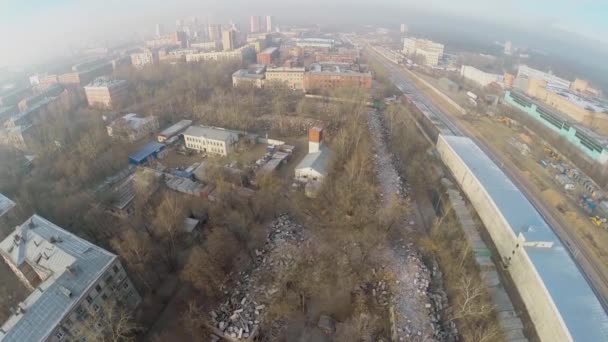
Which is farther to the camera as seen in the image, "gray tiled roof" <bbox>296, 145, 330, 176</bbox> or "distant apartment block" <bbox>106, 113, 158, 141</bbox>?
"distant apartment block" <bbox>106, 113, 158, 141</bbox>

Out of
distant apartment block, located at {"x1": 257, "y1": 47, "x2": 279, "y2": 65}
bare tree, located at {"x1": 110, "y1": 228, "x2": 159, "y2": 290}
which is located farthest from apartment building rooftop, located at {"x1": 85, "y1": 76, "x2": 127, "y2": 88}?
bare tree, located at {"x1": 110, "y1": 228, "x2": 159, "y2": 290}

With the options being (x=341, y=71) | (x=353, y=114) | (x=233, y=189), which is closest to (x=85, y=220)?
(x=233, y=189)

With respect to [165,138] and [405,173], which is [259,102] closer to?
[165,138]

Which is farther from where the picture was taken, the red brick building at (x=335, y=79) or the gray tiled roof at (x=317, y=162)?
the red brick building at (x=335, y=79)

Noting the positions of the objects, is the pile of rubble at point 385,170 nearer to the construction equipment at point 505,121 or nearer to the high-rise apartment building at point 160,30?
the construction equipment at point 505,121

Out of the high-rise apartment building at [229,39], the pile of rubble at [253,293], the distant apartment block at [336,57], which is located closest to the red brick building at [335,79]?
the distant apartment block at [336,57]

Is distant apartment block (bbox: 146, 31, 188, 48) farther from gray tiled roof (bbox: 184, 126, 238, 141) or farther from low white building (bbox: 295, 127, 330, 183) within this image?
low white building (bbox: 295, 127, 330, 183)
